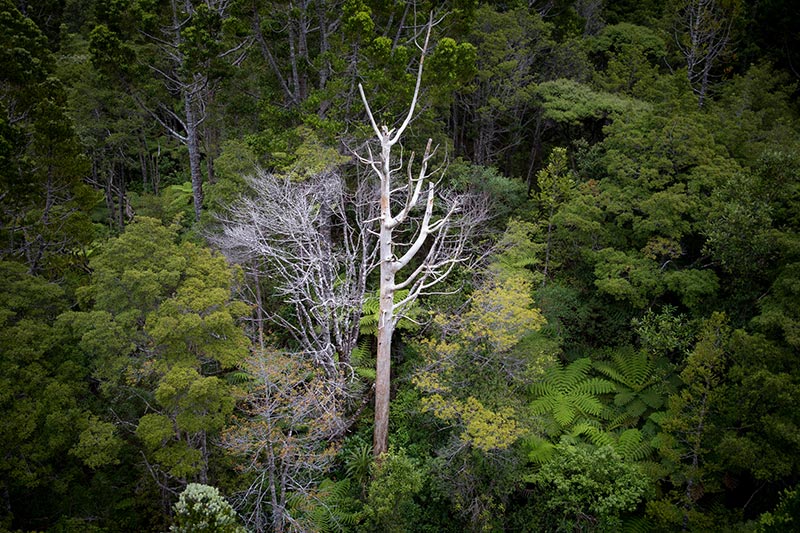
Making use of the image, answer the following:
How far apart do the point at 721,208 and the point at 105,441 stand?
13.7m

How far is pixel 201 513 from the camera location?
7.63m

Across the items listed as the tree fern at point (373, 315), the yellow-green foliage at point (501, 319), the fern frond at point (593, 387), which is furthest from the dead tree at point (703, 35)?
the tree fern at point (373, 315)

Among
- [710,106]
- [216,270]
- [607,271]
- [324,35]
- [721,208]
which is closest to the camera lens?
[216,270]

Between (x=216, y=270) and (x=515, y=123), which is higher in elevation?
(x=515, y=123)

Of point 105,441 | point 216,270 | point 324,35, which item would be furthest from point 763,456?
point 324,35

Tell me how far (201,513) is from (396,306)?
16.8 feet

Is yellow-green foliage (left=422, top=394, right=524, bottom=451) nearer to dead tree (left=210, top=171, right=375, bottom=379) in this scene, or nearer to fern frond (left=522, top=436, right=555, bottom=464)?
fern frond (left=522, top=436, right=555, bottom=464)

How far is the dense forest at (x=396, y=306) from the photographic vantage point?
9.44 meters

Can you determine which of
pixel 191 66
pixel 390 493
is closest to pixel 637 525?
pixel 390 493

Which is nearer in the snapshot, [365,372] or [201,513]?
[201,513]

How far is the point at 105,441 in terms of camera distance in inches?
367

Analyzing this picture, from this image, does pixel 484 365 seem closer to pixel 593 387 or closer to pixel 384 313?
pixel 384 313

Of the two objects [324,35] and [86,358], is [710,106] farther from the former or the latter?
[86,358]

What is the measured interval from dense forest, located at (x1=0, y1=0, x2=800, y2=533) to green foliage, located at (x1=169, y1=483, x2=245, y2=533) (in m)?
0.06
